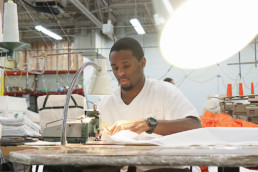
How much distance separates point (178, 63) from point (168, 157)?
655 mm

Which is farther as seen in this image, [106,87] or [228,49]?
[106,87]

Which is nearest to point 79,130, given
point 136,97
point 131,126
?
point 131,126

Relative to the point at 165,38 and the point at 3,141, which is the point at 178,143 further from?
the point at 3,141

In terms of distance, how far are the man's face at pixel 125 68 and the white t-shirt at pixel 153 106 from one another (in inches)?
3.5

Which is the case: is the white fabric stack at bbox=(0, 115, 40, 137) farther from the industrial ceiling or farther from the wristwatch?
the industrial ceiling

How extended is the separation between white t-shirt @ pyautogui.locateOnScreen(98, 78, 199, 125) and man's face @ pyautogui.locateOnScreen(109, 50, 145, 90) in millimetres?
89

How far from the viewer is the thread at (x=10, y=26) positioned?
1.89 meters

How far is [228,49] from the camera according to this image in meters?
1.27

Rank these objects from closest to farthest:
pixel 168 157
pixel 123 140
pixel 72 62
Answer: pixel 168 157 < pixel 123 140 < pixel 72 62

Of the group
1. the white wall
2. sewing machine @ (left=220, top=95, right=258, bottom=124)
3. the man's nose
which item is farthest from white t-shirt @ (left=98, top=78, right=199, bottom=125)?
the white wall

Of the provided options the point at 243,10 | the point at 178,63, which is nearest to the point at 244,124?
the point at 178,63

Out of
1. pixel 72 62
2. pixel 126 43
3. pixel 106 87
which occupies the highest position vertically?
pixel 72 62

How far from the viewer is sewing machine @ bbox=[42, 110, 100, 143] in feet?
5.26

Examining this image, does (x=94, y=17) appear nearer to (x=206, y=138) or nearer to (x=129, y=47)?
(x=129, y=47)
